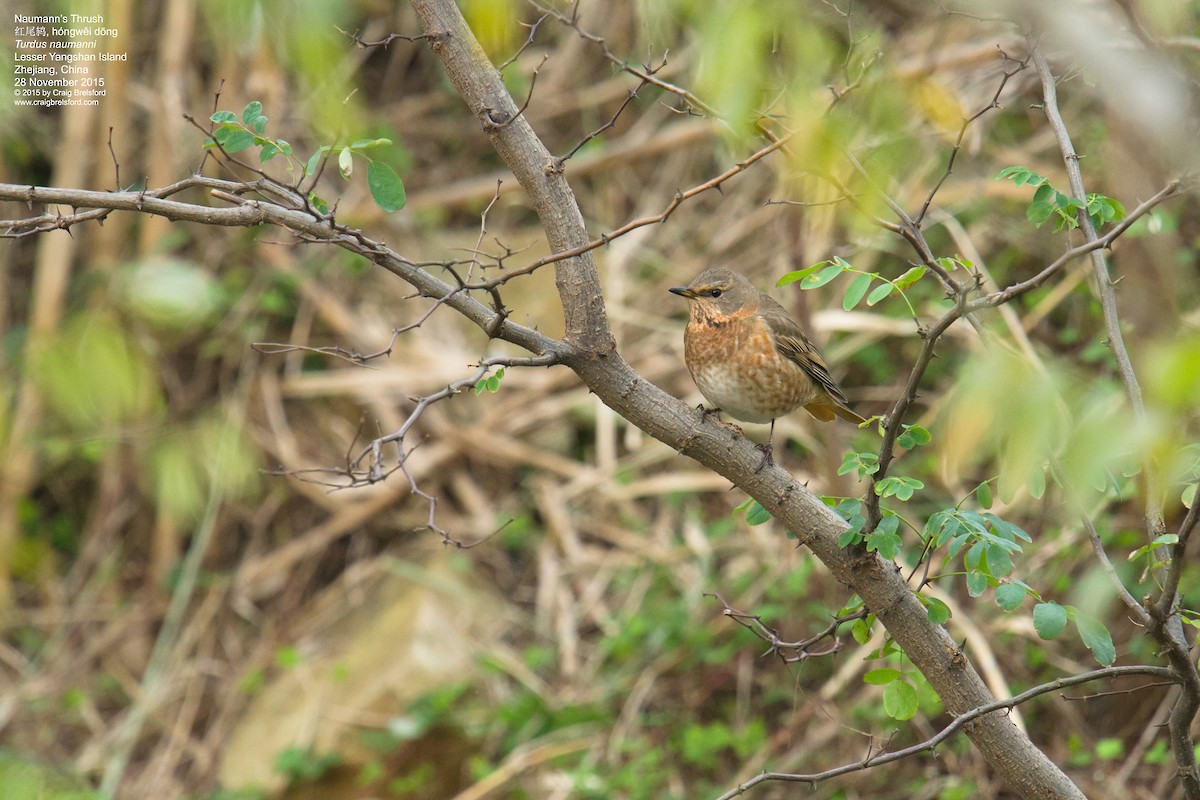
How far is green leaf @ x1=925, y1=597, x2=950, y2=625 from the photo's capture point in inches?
105

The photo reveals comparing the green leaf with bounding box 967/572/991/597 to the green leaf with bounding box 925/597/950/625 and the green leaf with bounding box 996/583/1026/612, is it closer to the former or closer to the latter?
the green leaf with bounding box 996/583/1026/612

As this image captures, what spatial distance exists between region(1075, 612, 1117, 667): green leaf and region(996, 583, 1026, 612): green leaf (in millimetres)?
125

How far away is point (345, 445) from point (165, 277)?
1.78 meters

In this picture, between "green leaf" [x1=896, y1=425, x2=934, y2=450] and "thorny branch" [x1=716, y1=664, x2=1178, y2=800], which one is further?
"green leaf" [x1=896, y1=425, x2=934, y2=450]

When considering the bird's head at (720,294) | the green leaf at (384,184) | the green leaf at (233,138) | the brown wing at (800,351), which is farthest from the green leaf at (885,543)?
the bird's head at (720,294)

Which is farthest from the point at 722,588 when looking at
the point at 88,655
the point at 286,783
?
the point at 88,655

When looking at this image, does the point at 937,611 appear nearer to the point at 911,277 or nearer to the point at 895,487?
the point at 895,487

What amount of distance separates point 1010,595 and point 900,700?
1.47 ft

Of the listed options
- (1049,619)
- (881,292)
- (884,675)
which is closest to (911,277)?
(881,292)

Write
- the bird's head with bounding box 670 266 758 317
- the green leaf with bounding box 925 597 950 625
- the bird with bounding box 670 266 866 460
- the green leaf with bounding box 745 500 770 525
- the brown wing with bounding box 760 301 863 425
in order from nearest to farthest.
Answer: the green leaf with bounding box 925 597 950 625 < the green leaf with bounding box 745 500 770 525 < the bird with bounding box 670 266 866 460 < the brown wing with bounding box 760 301 863 425 < the bird's head with bounding box 670 266 758 317

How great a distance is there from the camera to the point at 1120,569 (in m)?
5.09

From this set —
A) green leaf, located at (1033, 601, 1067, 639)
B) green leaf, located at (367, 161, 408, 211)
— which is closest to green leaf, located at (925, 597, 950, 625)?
green leaf, located at (1033, 601, 1067, 639)

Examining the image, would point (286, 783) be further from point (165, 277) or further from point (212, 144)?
point (212, 144)

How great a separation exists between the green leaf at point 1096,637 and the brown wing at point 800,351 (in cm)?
212
